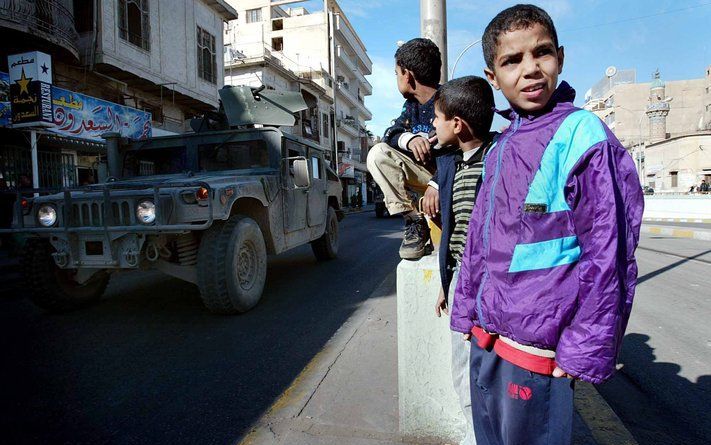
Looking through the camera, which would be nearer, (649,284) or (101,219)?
(101,219)

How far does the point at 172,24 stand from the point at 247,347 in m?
16.1

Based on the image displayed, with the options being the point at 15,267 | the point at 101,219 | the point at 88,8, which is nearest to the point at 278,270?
the point at 101,219

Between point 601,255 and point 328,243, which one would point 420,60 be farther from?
point 328,243

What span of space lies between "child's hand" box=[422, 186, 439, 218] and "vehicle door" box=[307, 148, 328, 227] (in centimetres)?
483

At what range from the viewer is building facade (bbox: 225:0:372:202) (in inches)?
1233

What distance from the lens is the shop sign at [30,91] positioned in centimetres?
928

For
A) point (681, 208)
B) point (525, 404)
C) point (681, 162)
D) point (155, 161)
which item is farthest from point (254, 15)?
point (525, 404)

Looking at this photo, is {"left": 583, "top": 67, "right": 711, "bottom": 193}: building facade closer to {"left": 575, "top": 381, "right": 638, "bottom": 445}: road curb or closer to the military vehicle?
the military vehicle

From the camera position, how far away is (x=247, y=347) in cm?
344

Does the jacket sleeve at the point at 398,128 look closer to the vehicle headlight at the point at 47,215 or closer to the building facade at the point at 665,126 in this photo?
the vehicle headlight at the point at 47,215

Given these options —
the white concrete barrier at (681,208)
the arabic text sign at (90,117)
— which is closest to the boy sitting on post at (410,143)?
the arabic text sign at (90,117)

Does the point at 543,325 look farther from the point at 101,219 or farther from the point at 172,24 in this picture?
A: the point at 172,24

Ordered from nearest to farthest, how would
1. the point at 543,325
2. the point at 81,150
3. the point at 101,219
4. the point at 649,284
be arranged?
the point at 543,325 < the point at 101,219 < the point at 649,284 < the point at 81,150

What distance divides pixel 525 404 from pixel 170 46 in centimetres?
1782
